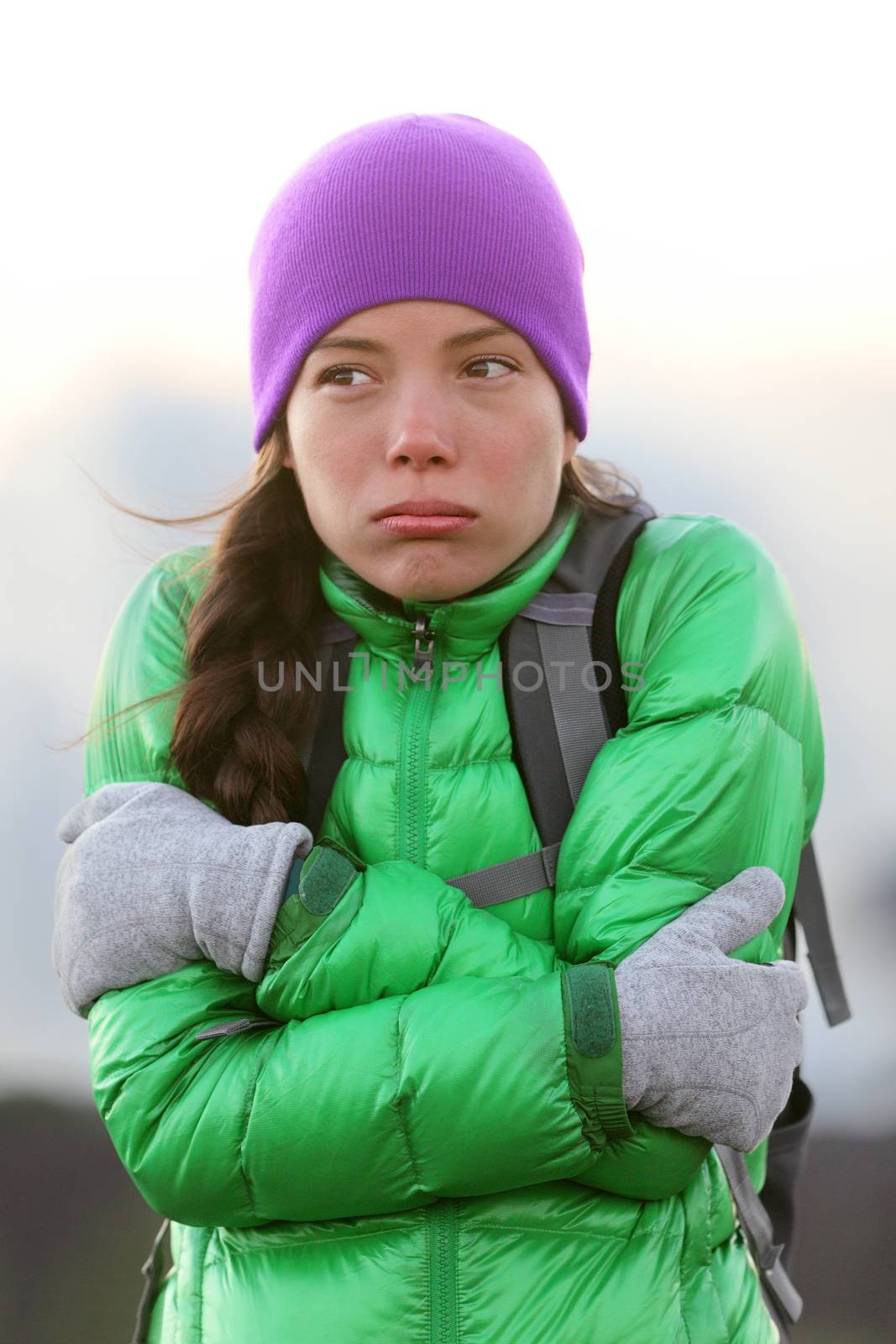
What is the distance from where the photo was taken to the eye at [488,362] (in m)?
1.39

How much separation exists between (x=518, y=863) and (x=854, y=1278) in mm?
1866

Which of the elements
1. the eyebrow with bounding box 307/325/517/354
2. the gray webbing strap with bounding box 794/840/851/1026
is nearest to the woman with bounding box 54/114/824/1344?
the eyebrow with bounding box 307/325/517/354

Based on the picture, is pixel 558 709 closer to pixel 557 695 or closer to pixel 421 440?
pixel 557 695

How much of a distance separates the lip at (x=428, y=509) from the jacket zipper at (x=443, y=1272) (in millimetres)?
756

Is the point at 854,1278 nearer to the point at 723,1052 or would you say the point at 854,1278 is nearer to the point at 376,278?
the point at 723,1052

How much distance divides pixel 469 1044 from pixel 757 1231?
588 mm

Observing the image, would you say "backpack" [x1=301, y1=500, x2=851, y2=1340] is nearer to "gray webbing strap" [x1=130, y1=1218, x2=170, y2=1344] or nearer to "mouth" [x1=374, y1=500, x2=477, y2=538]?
"mouth" [x1=374, y1=500, x2=477, y2=538]

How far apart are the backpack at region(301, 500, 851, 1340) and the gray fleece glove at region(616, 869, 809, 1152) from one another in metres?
0.18

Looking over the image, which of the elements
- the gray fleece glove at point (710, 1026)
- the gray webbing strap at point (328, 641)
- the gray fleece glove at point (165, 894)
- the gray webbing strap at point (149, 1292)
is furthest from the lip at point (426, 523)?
the gray webbing strap at point (149, 1292)

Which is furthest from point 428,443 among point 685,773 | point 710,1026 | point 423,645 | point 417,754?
point 710,1026

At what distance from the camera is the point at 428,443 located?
1.31 meters

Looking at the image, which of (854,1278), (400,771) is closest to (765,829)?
(400,771)

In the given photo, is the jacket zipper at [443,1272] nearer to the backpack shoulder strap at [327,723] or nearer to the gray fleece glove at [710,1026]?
the gray fleece glove at [710,1026]

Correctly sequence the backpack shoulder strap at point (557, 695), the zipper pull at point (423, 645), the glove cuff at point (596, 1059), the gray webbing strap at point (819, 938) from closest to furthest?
the glove cuff at point (596, 1059)
the backpack shoulder strap at point (557, 695)
the zipper pull at point (423, 645)
the gray webbing strap at point (819, 938)
